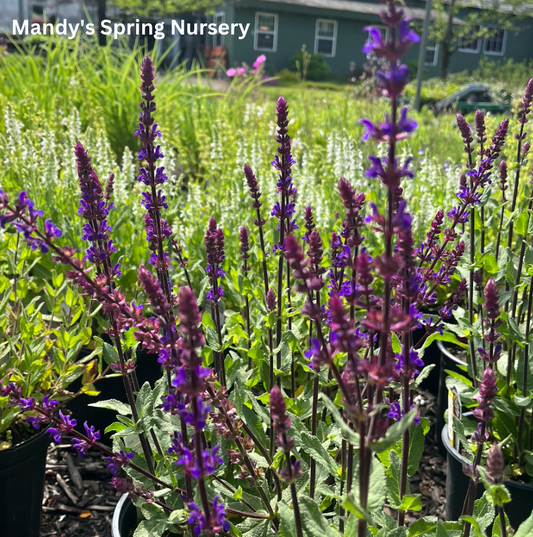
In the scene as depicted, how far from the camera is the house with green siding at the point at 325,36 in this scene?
108ft

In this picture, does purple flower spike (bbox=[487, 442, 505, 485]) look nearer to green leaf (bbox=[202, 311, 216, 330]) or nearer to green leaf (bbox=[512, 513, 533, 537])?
green leaf (bbox=[512, 513, 533, 537])

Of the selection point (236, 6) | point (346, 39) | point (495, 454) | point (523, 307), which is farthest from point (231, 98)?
point (346, 39)

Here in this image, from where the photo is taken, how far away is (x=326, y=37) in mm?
35062

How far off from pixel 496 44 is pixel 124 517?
41.4m

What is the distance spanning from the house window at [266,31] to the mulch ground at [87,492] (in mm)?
33538

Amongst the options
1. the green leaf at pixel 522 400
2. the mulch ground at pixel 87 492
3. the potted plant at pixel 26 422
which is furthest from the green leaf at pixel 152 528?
the green leaf at pixel 522 400

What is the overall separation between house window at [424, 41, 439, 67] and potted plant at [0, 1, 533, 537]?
37.2m

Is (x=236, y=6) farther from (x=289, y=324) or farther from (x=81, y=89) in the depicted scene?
(x=289, y=324)

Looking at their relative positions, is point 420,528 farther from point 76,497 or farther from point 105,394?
point 105,394

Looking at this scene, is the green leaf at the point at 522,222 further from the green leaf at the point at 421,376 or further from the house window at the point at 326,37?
the house window at the point at 326,37

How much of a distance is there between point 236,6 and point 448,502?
34.1m

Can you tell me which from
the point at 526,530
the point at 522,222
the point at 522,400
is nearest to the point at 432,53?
the point at 522,222

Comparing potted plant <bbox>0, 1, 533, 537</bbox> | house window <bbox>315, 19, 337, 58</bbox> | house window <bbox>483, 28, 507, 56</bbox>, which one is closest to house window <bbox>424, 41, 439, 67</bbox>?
house window <bbox>483, 28, 507, 56</bbox>

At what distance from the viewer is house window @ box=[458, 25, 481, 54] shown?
32.6m
